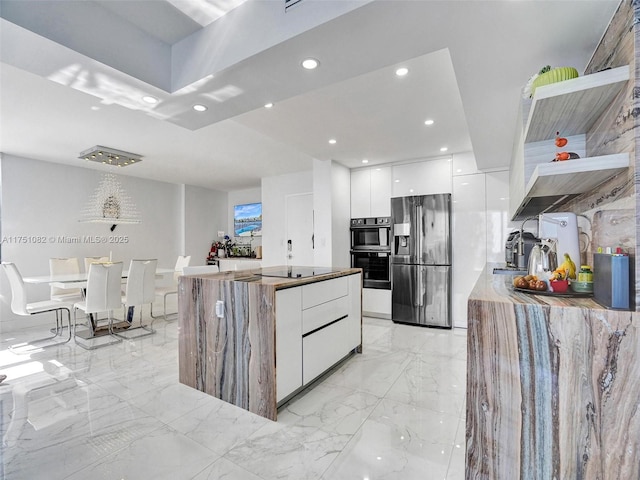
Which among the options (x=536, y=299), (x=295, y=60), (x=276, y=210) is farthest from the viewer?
(x=276, y=210)

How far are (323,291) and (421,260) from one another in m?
2.25

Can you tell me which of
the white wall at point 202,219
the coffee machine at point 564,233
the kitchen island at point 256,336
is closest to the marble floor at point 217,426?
the kitchen island at point 256,336

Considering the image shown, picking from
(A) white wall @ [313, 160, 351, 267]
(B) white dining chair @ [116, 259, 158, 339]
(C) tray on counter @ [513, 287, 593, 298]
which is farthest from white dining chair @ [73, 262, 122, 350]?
(C) tray on counter @ [513, 287, 593, 298]

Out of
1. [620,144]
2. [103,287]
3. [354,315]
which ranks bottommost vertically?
[354,315]

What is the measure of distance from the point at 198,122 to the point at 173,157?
258 centimetres

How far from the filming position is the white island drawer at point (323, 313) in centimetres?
231

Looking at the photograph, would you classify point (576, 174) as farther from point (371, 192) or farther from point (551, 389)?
point (371, 192)

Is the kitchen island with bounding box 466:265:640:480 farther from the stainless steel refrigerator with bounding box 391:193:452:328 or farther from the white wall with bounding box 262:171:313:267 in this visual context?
the white wall with bounding box 262:171:313:267

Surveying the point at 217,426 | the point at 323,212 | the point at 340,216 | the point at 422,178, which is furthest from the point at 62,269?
the point at 422,178

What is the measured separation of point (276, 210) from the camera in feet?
19.9

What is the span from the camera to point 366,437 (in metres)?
1.81

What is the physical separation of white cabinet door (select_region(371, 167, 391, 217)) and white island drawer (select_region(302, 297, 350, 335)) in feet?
6.87

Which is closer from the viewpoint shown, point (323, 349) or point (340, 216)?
point (323, 349)

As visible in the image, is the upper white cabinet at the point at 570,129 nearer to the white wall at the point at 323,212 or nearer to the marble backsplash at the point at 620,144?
the marble backsplash at the point at 620,144
